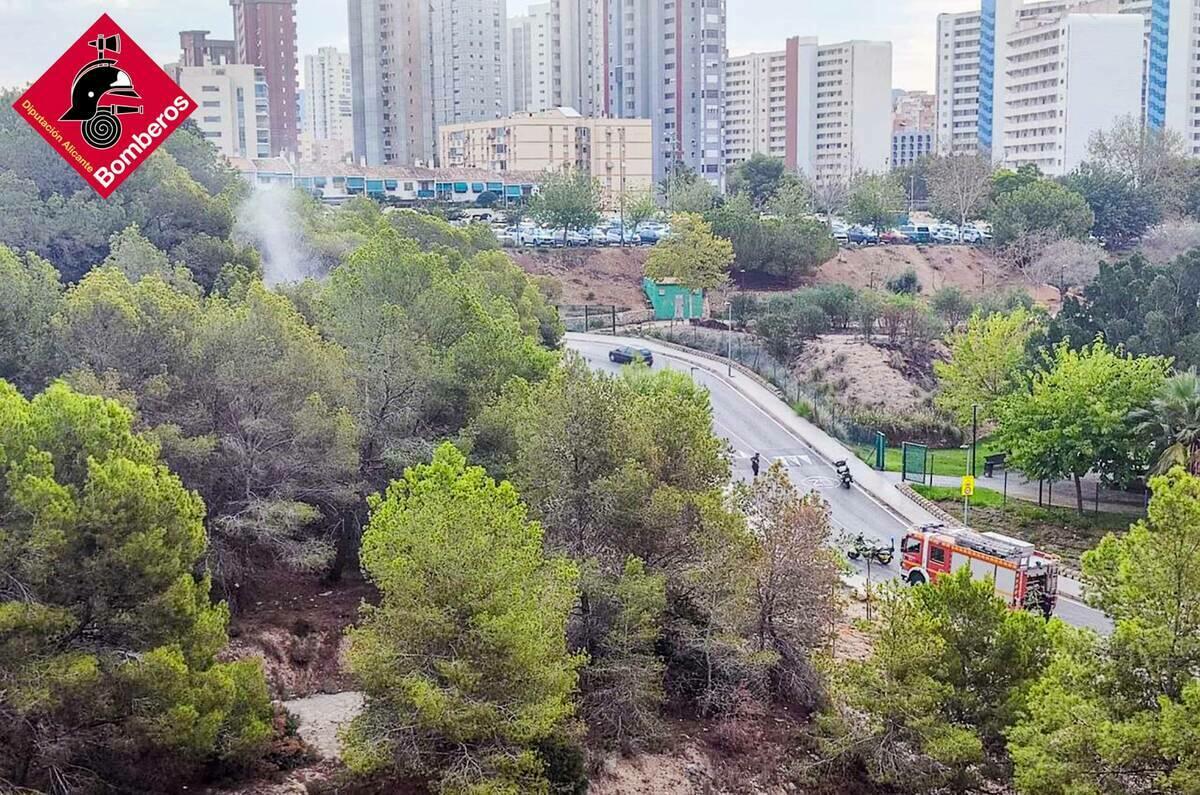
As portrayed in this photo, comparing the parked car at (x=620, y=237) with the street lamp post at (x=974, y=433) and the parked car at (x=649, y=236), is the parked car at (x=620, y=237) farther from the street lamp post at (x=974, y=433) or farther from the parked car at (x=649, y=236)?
the street lamp post at (x=974, y=433)

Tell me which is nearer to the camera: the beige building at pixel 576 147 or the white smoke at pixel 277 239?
the white smoke at pixel 277 239

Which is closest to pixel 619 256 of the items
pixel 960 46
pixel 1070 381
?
pixel 1070 381

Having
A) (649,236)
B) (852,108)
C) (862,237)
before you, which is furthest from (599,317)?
(852,108)

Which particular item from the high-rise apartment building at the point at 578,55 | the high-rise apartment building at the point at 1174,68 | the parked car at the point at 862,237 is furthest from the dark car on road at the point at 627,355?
the high-rise apartment building at the point at 1174,68

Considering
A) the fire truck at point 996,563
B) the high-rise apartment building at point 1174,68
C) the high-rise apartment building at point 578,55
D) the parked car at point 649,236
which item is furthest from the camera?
the high-rise apartment building at point 578,55

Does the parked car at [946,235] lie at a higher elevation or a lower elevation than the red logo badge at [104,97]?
lower

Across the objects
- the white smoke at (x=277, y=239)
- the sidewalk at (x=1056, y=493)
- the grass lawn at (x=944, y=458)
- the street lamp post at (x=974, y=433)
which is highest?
the white smoke at (x=277, y=239)

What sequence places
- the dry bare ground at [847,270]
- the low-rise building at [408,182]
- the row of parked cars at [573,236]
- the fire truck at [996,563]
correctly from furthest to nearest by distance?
the low-rise building at [408,182], the row of parked cars at [573,236], the dry bare ground at [847,270], the fire truck at [996,563]

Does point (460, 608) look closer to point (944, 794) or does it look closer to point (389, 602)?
point (389, 602)
